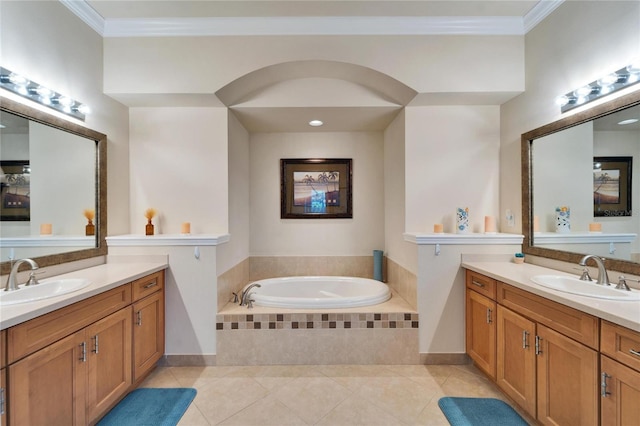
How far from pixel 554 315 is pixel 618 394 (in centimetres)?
39

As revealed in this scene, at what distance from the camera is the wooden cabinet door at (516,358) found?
5.48ft

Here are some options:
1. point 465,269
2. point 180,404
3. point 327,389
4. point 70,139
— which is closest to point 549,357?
point 465,269

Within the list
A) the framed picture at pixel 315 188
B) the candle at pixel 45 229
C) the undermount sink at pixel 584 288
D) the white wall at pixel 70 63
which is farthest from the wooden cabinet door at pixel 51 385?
the undermount sink at pixel 584 288

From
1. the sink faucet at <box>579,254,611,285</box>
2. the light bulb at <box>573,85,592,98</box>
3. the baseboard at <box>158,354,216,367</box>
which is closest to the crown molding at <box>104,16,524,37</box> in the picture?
the light bulb at <box>573,85,592,98</box>

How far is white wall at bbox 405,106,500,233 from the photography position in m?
2.67

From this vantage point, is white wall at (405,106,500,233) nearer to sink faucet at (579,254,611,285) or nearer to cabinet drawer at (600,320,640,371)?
sink faucet at (579,254,611,285)

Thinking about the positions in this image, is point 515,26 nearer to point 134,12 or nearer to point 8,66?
point 134,12

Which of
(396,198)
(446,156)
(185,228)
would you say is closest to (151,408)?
(185,228)

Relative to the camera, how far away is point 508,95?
248 cm

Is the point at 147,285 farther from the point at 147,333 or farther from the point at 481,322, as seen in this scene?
the point at 481,322

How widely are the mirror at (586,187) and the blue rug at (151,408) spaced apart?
288 centimetres

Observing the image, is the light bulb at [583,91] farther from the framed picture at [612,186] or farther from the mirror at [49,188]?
the mirror at [49,188]

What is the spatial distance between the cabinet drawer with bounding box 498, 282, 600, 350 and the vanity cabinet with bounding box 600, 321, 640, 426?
2.1 inches

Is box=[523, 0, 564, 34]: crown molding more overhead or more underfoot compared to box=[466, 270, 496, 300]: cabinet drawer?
more overhead
